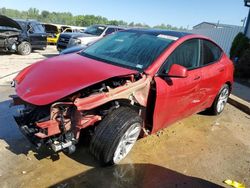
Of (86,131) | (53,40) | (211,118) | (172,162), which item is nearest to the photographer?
(86,131)

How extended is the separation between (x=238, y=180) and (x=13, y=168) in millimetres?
2901

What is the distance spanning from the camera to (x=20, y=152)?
161 inches

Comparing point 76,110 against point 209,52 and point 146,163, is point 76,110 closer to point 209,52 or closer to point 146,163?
point 146,163

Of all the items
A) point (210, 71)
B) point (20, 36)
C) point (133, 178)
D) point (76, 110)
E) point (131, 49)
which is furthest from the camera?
point (20, 36)

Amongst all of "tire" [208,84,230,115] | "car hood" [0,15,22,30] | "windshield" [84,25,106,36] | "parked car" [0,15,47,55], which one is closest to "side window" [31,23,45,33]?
"parked car" [0,15,47,55]

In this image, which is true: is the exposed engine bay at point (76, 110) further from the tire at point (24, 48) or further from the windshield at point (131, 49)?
the tire at point (24, 48)

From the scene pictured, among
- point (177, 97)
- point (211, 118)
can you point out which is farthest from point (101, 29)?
point (177, 97)

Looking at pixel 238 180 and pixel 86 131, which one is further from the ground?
pixel 86 131

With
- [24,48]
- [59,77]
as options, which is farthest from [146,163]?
[24,48]

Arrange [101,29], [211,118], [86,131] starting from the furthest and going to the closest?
[101,29] < [211,118] < [86,131]

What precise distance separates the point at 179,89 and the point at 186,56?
641 mm

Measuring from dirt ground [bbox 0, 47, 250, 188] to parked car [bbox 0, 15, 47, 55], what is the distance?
322 inches

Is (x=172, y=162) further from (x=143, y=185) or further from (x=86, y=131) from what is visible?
(x=86, y=131)

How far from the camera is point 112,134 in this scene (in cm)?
360
